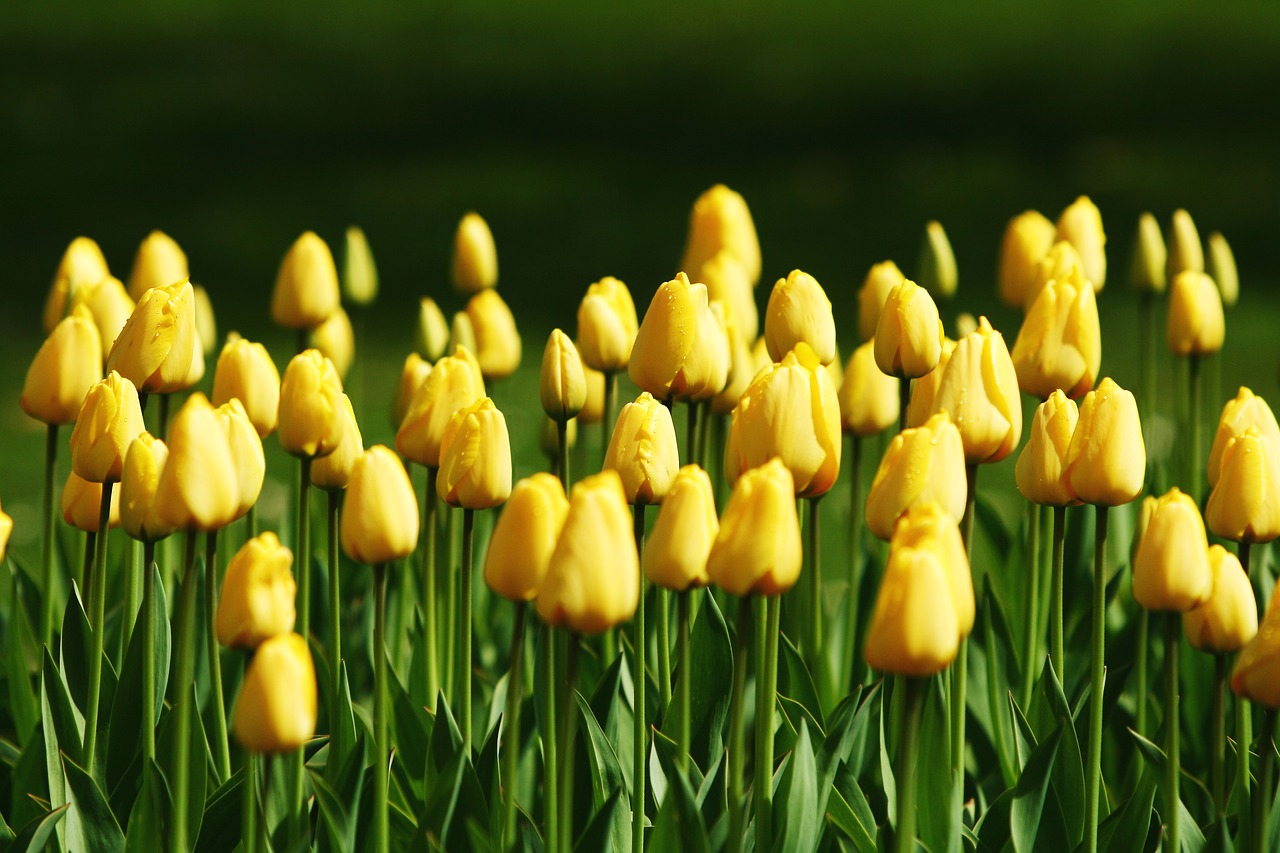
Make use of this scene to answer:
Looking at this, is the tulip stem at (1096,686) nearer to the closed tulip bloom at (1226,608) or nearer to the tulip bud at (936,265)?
the closed tulip bloom at (1226,608)

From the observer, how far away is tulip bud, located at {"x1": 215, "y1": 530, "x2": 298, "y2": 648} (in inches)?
71.9

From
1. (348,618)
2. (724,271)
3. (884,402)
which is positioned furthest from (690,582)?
(348,618)

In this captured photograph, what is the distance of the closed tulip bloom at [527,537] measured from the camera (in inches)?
71.1

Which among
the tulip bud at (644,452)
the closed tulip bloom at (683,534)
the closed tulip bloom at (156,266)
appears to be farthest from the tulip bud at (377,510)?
the closed tulip bloom at (156,266)

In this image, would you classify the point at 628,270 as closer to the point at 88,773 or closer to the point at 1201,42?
the point at 1201,42

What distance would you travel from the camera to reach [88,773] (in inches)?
86.0

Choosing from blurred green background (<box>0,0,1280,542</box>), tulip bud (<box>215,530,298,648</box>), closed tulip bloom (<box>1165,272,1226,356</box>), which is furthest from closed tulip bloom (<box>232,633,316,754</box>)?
blurred green background (<box>0,0,1280,542</box>)

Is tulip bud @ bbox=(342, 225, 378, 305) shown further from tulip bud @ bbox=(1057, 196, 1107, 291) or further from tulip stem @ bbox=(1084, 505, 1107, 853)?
tulip stem @ bbox=(1084, 505, 1107, 853)

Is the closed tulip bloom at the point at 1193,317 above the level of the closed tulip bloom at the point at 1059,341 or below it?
above

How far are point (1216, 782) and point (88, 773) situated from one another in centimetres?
147

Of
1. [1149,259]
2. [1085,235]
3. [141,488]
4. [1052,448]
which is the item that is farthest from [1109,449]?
[1149,259]

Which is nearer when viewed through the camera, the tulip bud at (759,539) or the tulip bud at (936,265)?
the tulip bud at (759,539)

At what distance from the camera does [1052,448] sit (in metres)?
2.12

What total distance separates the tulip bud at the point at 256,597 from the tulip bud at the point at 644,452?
0.45m
